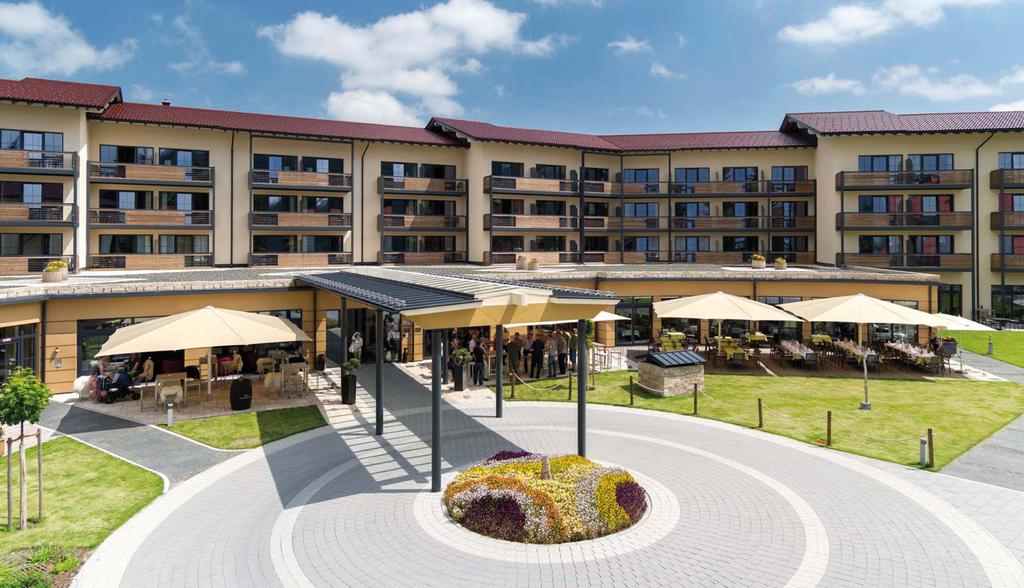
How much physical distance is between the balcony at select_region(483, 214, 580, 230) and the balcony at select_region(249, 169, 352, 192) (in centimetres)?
1019

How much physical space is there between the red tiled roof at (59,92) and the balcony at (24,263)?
831 centimetres

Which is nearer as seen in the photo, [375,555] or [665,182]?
[375,555]

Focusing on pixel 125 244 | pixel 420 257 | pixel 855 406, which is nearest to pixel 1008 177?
pixel 855 406

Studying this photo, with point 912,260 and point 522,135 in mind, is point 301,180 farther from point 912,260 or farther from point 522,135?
point 912,260

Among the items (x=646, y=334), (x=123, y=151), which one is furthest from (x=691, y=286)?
(x=123, y=151)

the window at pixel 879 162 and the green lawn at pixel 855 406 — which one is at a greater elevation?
the window at pixel 879 162

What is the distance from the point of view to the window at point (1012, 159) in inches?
1512

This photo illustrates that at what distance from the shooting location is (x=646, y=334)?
30.3 m

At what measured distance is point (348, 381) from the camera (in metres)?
18.0

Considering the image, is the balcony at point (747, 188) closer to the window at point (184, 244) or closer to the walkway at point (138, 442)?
the window at point (184, 244)

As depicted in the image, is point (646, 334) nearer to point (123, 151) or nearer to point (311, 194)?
point (311, 194)

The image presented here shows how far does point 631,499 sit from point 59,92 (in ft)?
125

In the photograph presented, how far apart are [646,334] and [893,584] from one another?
73.7 feet

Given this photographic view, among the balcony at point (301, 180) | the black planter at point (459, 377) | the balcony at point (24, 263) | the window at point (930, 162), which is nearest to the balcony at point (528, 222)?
the balcony at point (301, 180)
